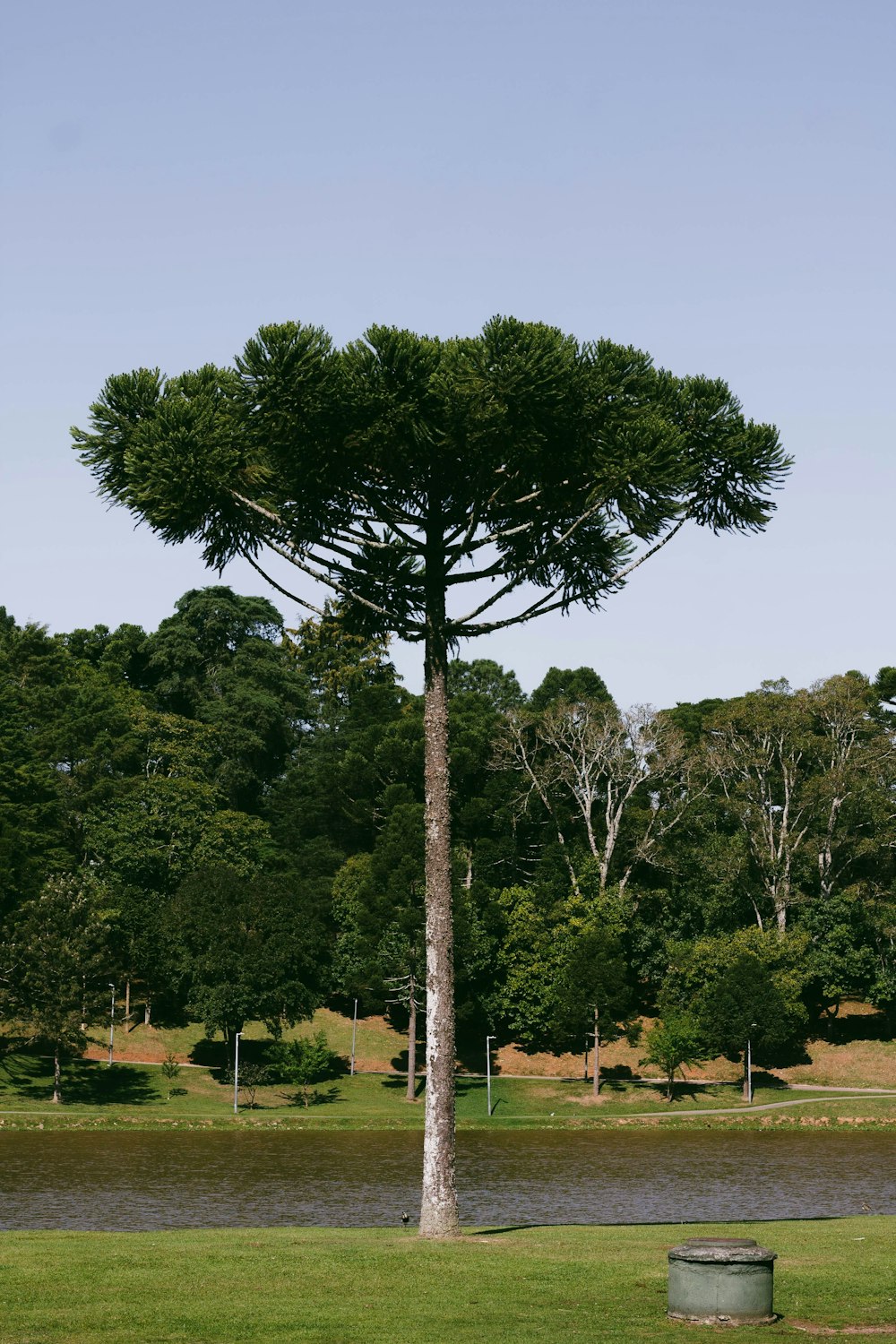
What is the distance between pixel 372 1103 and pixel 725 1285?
64.9 meters

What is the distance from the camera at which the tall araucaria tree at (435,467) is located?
2564 cm

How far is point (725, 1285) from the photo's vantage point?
1609 cm

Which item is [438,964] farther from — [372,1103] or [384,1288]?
[372,1103]

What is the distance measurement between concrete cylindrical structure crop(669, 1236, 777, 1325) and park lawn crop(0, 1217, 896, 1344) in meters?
0.26

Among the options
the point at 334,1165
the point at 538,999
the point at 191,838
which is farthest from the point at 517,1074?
the point at 334,1165

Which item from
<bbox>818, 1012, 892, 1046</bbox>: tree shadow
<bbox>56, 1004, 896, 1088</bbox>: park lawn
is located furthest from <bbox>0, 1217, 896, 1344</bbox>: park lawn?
<bbox>818, 1012, 892, 1046</bbox>: tree shadow

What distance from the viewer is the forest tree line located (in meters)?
80.0

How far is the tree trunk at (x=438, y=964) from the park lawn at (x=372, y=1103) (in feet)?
144

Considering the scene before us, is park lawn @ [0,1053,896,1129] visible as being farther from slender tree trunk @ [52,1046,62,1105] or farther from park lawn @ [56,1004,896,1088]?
park lawn @ [56,1004,896,1088]

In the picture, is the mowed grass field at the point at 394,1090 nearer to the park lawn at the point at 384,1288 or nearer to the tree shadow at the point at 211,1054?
the tree shadow at the point at 211,1054

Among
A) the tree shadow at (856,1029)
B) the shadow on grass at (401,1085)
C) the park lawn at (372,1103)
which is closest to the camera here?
the park lawn at (372,1103)

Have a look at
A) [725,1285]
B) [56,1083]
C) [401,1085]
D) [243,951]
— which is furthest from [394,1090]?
[725,1285]

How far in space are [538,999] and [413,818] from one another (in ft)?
44.3

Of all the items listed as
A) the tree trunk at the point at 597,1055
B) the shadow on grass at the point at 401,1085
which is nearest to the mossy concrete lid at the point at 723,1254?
the tree trunk at the point at 597,1055
